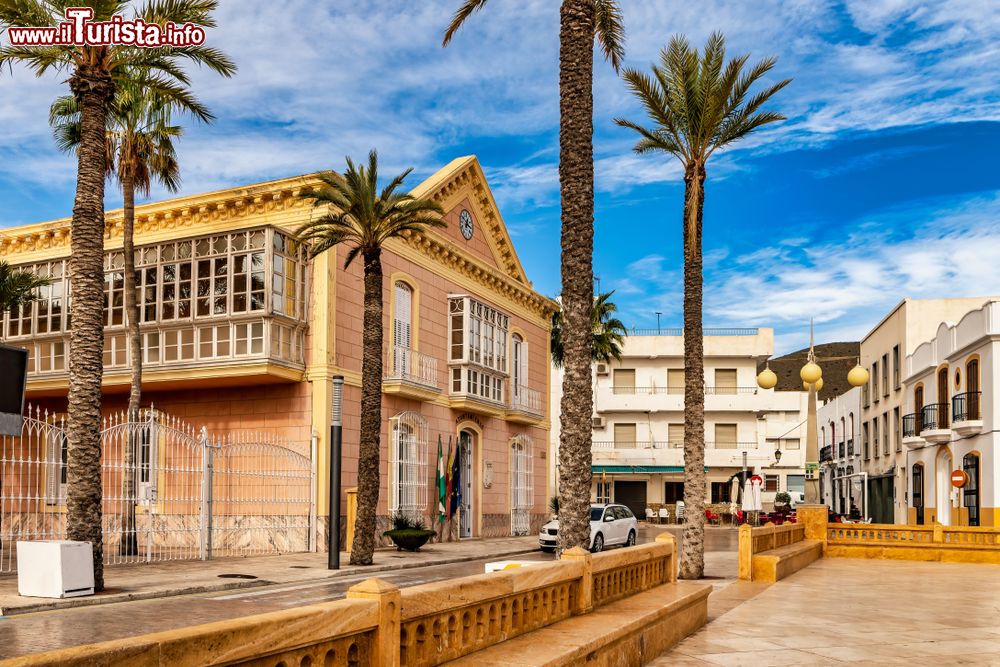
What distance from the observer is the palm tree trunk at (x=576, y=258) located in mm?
12492

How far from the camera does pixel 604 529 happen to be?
93.4 feet

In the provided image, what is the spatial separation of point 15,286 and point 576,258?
1795cm

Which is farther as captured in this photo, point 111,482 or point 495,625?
point 111,482

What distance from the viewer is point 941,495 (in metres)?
39.2

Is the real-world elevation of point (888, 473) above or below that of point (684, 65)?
below

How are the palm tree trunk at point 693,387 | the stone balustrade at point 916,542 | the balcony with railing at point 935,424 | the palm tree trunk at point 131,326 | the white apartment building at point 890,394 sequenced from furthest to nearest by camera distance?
the white apartment building at point 890,394
the balcony with railing at point 935,424
the stone balustrade at point 916,542
the palm tree trunk at point 131,326
the palm tree trunk at point 693,387

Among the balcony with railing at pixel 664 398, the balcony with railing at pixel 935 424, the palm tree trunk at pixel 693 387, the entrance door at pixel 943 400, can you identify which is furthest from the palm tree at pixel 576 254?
the balcony with railing at pixel 664 398

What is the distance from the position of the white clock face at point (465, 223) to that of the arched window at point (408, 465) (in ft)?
23.9

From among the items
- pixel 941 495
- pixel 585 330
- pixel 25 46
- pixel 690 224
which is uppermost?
pixel 25 46

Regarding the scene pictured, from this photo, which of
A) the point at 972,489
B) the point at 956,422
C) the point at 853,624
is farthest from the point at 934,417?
the point at 853,624

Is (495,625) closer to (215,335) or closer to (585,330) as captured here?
(585,330)

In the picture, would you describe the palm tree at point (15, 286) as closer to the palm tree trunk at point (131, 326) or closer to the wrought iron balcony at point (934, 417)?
the palm tree trunk at point (131, 326)

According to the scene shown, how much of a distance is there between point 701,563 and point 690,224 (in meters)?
6.57

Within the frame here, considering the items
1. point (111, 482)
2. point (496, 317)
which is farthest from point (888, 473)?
point (111, 482)
